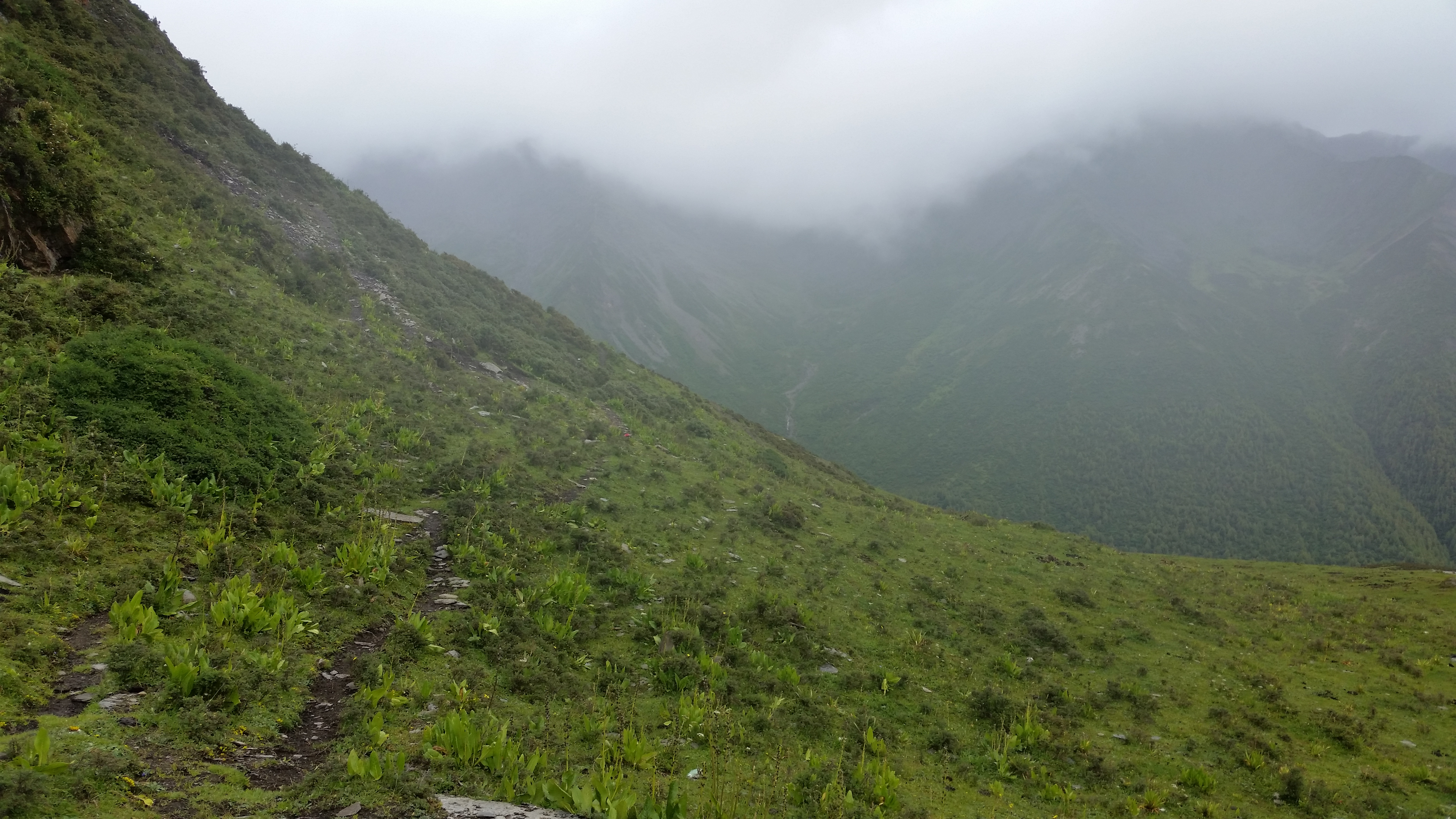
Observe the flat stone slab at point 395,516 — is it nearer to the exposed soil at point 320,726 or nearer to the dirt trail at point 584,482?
the exposed soil at point 320,726

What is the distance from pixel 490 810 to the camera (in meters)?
7.03

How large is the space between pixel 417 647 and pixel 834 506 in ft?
79.7

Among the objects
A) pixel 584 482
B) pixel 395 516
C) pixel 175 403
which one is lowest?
pixel 395 516

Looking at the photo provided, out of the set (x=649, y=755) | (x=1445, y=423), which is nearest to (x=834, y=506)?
(x=649, y=755)

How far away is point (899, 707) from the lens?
13648 mm

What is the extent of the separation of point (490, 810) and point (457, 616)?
603 cm

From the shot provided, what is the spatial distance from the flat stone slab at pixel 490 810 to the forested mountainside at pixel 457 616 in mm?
220

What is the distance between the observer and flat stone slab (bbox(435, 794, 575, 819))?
270 inches

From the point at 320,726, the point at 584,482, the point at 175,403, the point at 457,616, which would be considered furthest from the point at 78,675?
the point at 584,482

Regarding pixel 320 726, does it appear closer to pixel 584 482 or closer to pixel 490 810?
pixel 490 810

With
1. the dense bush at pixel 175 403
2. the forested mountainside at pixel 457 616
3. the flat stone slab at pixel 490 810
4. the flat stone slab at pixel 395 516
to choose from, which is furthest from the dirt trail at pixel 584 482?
the flat stone slab at pixel 490 810

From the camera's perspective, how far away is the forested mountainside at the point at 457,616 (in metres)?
7.89

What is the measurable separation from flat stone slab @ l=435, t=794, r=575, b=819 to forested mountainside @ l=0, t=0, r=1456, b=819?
0.72 ft

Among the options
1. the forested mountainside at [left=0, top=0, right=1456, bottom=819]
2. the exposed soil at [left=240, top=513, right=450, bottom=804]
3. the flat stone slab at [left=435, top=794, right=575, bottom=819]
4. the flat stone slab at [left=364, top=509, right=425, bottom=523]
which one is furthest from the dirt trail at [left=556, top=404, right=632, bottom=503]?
the flat stone slab at [left=435, top=794, right=575, bottom=819]
